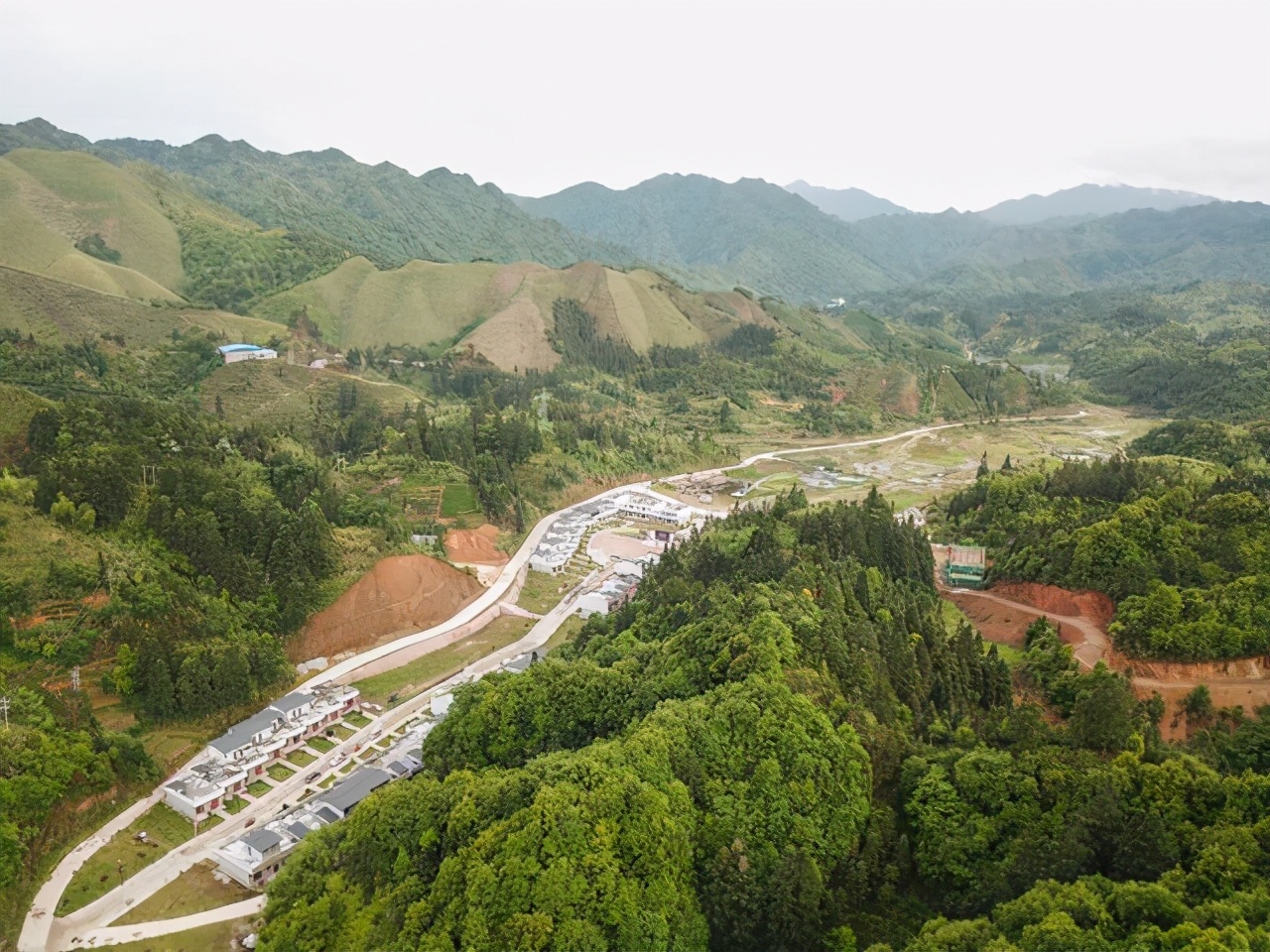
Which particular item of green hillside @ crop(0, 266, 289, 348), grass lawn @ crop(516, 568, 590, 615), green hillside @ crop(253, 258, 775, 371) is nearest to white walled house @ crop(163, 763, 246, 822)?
grass lawn @ crop(516, 568, 590, 615)

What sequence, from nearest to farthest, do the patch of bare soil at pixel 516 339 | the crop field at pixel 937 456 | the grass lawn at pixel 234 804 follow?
1. the grass lawn at pixel 234 804
2. the crop field at pixel 937 456
3. the patch of bare soil at pixel 516 339

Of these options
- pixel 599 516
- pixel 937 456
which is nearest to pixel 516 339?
pixel 937 456

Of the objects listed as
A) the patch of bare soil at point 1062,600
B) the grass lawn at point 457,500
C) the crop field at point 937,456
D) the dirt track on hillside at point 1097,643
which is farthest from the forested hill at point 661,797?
the crop field at point 937,456

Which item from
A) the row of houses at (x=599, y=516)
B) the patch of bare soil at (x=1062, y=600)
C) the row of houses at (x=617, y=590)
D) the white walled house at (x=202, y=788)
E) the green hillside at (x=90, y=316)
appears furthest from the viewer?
the green hillside at (x=90, y=316)

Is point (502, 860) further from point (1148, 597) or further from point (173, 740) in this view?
point (1148, 597)

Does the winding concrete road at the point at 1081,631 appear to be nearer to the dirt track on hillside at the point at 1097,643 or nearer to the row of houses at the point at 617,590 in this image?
the dirt track on hillside at the point at 1097,643

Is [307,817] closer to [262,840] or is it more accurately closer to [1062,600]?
[262,840]
